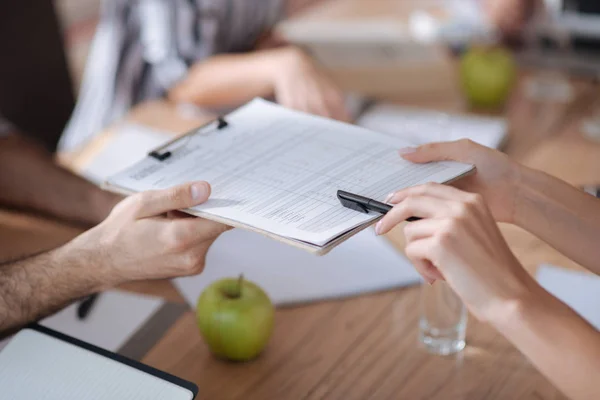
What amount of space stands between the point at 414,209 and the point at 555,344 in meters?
0.18

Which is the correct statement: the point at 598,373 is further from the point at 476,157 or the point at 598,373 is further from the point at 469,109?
the point at 469,109

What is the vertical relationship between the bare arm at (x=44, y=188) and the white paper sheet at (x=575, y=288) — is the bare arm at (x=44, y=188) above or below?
above

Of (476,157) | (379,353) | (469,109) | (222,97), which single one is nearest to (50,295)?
(379,353)

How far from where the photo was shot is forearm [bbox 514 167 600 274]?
0.92 meters

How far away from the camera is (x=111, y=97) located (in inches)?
69.1

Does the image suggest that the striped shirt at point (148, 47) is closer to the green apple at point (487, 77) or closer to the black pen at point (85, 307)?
the green apple at point (487, 77)

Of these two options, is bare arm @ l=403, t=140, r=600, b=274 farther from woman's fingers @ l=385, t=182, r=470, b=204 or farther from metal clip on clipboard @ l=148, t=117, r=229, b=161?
metal clip on clipboard @ l=148, t=117, r=229, b=161

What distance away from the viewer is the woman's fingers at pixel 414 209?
2.40 ft

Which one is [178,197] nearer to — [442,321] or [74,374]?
[74,374]

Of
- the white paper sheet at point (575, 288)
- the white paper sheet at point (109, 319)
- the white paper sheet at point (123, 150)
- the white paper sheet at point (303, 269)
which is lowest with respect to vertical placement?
the white paper sheet at point (575, 288)

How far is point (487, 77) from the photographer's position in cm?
157

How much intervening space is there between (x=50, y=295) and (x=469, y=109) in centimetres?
101

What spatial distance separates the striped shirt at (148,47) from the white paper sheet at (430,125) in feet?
1.46

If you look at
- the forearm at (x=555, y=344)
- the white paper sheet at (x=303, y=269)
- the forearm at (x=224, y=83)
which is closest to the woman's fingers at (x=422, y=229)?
the forearm at (x=555, y=344)
